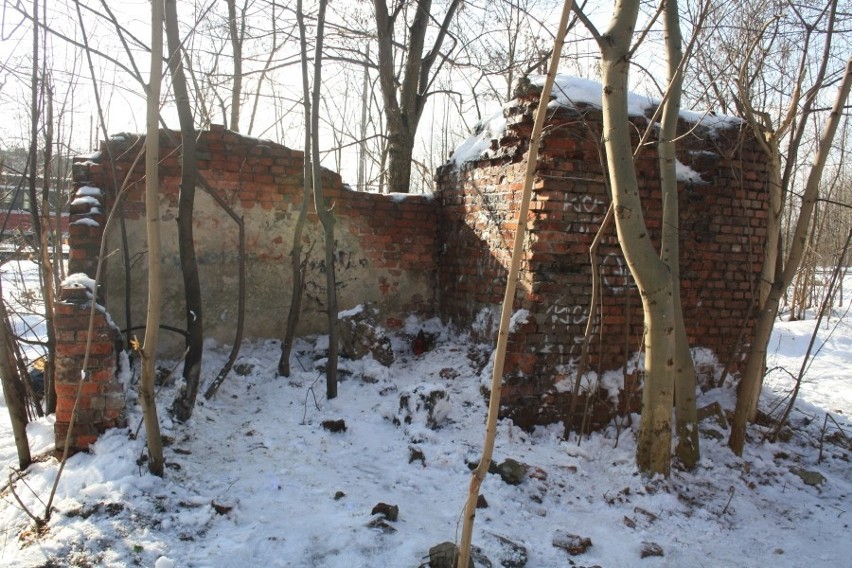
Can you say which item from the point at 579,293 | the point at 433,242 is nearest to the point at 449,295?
the point at 433,242

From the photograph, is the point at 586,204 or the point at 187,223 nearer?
the point at 187,223

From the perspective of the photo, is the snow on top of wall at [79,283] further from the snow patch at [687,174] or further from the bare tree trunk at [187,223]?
the snow patch at [687,174]

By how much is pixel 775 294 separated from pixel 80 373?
4.73m

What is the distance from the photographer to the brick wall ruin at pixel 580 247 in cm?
420

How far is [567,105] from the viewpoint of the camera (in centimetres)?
413

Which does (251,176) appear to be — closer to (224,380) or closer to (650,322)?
(224,380)

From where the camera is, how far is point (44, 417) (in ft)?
12.9

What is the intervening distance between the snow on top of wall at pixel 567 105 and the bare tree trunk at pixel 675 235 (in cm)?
48

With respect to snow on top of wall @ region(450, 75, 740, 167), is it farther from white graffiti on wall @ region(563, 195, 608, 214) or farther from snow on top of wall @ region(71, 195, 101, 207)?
snow on top of wall @ region(71, 195, 101, 207)

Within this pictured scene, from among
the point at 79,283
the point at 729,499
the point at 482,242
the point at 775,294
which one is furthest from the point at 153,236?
the point at 775,294

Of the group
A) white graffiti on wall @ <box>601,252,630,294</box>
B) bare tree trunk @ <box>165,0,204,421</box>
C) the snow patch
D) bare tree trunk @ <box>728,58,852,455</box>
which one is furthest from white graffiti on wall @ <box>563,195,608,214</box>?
bare tree trunk @ <box>165,0,204,421</box>

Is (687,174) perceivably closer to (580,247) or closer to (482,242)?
(580,247)

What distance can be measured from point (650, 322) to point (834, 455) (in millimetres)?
2414

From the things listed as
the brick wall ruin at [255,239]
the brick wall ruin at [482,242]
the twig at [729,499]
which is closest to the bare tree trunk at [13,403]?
the brick wall ruin at [482,242]
